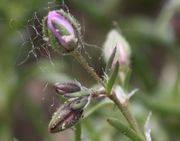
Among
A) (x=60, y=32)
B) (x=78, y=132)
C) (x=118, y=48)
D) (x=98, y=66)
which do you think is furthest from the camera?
(x=98, y=66)

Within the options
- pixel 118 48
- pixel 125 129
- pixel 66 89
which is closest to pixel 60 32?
pixel 66 89

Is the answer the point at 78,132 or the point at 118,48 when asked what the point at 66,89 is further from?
the point at 118,48

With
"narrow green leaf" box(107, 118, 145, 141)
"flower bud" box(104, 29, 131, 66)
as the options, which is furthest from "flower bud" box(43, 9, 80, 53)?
"flower bud" box(104, 29, 131, 66)

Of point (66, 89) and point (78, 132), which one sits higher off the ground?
point (66, 89)

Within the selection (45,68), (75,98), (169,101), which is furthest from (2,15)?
(75,98)

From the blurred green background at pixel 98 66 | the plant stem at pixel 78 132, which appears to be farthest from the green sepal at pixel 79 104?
the blurred green background at pixel 98 66

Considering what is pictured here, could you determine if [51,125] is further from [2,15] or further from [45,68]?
[2,15]
